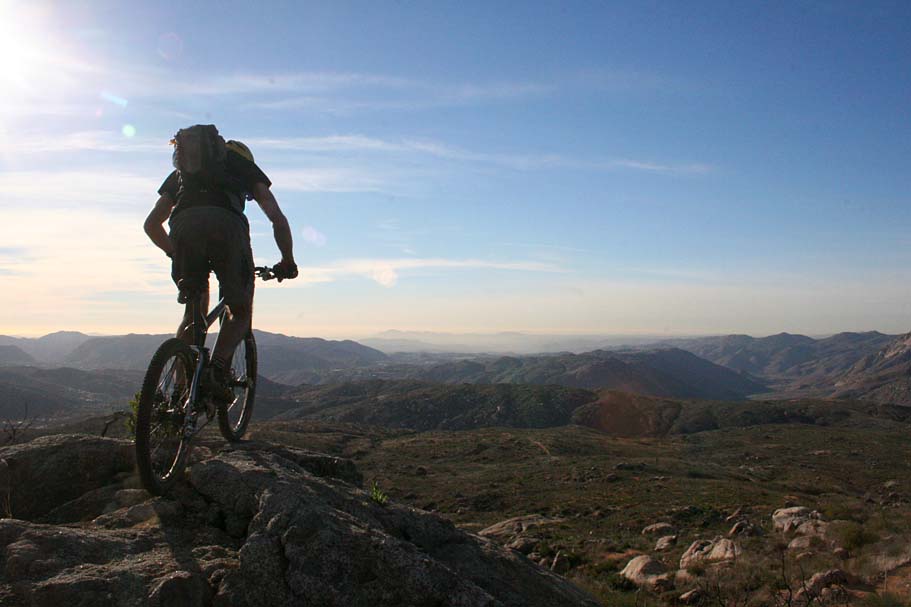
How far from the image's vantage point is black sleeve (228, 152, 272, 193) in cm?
483

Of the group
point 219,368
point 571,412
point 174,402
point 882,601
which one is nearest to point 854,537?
point 882,601

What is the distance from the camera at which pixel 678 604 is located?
9.08 m

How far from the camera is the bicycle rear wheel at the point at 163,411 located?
3969 millimetres

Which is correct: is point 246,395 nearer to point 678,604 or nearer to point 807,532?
point 678,604

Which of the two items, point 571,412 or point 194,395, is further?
point 571,412

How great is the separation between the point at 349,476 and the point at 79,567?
3.64 metres

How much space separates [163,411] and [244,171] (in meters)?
2.13

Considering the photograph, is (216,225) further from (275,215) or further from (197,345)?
(197,345)

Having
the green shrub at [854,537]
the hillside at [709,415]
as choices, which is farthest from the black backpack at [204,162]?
the hillside at [709,415]

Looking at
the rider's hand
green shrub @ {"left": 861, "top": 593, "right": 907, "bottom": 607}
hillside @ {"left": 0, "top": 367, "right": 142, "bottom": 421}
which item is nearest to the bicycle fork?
the rider's hand

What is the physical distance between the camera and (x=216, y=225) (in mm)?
4582

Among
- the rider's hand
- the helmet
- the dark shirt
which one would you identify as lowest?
the rider's hand

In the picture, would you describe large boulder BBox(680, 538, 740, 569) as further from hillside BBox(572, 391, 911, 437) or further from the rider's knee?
hillside BBox(572, 391, 911, 437)

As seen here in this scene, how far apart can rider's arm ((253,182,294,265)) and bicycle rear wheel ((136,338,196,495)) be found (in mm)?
1168
